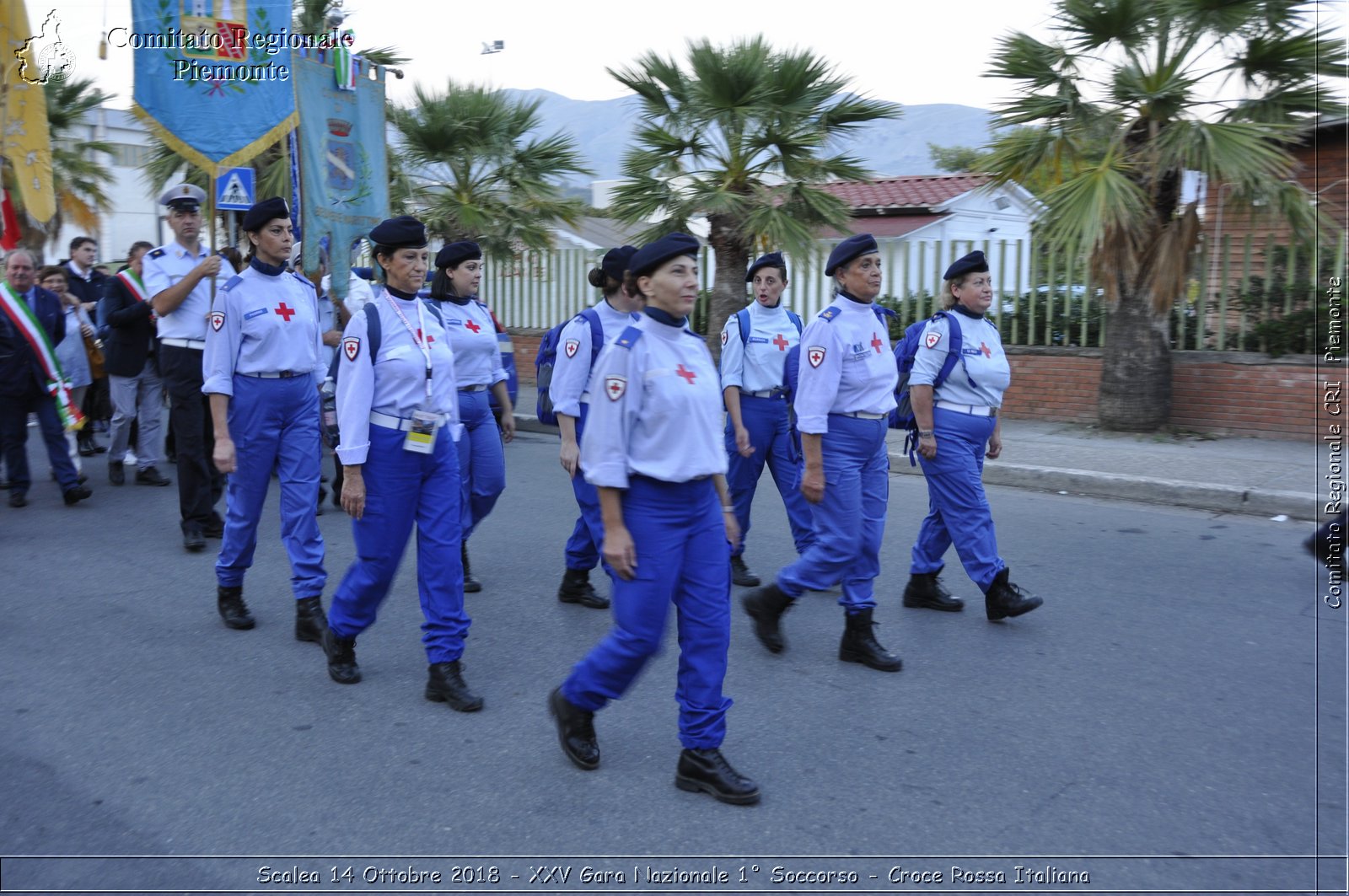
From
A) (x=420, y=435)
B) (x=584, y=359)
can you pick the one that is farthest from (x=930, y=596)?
(x=420, y=435)

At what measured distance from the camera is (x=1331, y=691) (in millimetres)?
4750

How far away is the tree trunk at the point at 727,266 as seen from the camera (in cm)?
1323

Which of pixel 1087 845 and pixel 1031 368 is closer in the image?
pixel 1087 845

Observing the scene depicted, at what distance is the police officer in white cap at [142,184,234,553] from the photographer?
23.8 ft

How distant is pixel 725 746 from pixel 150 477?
23.2ft

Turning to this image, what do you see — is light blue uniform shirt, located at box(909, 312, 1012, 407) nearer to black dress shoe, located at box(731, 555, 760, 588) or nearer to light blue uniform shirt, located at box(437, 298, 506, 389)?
black dress shoe, located at box(731, 555, 760, 588)

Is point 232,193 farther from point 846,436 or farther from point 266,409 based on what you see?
point 846,436

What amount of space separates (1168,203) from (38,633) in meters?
9.95

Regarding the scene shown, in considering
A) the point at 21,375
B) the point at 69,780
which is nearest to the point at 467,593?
the point at 69,780

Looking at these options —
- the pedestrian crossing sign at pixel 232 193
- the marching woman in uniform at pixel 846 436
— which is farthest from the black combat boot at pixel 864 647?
the pedestrian crossing sign at pixel 232 193

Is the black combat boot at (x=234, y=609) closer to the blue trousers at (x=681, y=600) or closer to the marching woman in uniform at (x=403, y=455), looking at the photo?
the marching woman in uniform at (x=403, y=455)

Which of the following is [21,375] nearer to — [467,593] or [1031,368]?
[467,593]

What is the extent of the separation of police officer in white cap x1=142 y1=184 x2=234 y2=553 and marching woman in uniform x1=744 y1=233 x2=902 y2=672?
13.0 ft

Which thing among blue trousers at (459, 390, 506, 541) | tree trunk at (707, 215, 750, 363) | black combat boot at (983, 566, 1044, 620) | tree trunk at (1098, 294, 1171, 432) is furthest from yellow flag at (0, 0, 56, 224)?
tree trunk at (1098, 294, 1171, 432)
